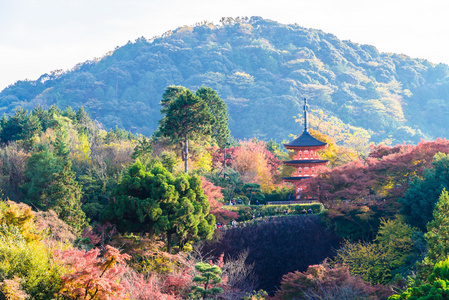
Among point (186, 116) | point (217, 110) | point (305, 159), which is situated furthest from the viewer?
point (217, 110)

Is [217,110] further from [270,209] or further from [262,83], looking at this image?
[262,83]

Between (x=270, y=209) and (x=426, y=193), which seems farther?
(x=270, y=209)

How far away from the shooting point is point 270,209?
32.0 metres

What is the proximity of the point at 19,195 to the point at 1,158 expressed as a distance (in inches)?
147

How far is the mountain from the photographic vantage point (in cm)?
9612

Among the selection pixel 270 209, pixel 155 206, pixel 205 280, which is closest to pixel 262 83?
pixel 270 209

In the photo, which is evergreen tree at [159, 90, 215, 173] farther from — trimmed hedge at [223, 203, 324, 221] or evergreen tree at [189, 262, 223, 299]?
evergreen tree at [189, 262, 223, 299]

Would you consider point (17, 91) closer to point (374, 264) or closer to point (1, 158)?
point (1, 158)

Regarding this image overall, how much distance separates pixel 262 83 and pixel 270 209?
76392 millimetres

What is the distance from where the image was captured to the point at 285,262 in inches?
1129

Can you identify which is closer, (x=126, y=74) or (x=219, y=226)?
(x=219, y=226)

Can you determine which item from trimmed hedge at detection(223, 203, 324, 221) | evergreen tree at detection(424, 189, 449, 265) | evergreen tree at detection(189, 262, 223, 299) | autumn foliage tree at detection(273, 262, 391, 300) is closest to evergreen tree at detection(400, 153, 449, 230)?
evergreen tree at detection(424, 189, 449, 265)

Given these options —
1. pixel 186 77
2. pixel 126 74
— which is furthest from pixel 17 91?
pixel 186 77

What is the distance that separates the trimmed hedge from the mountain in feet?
184
